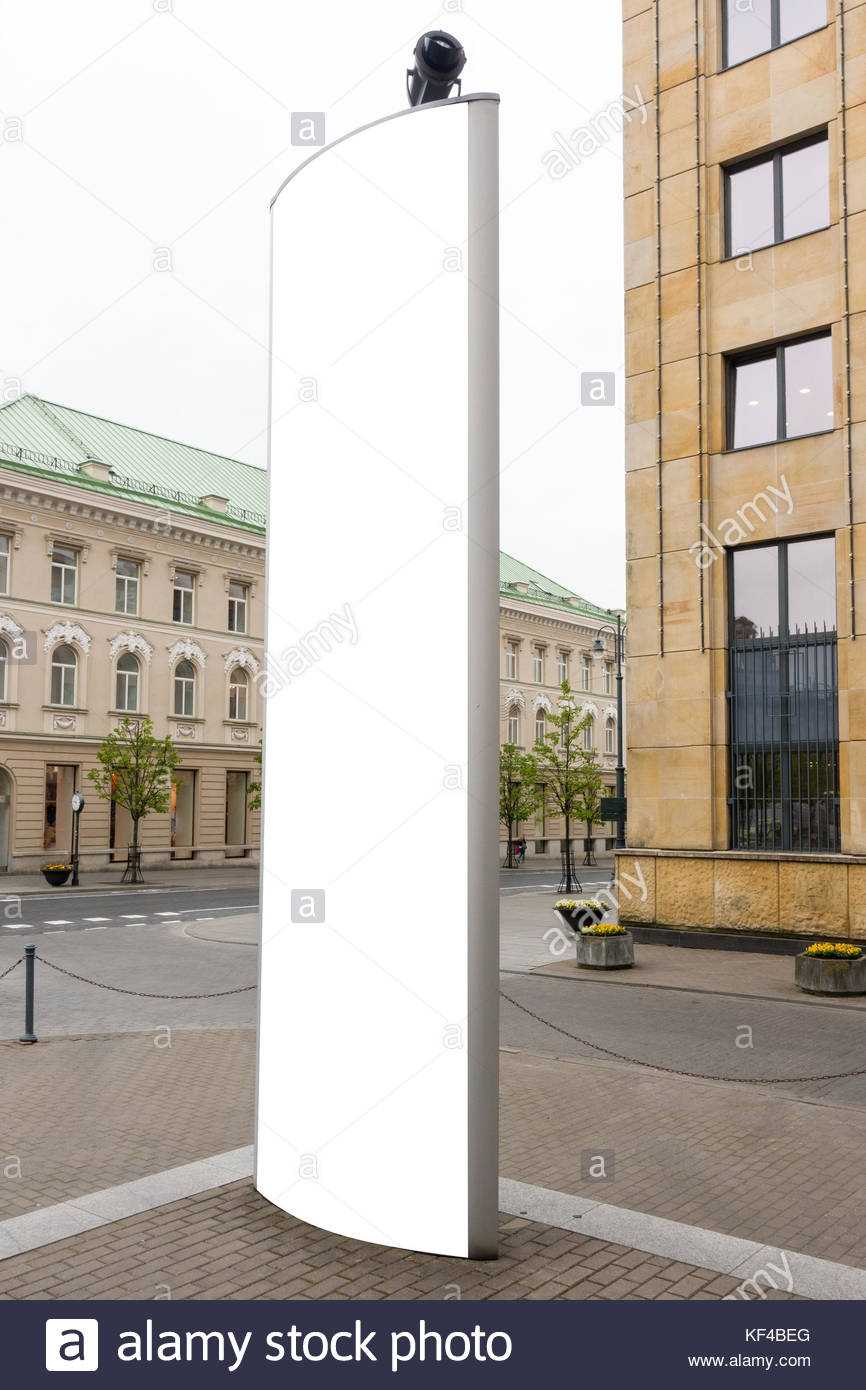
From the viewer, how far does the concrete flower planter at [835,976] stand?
49.4 ft

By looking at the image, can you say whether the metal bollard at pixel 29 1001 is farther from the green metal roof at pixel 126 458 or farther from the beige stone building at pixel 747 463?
the green metal roof at pixel 126 458

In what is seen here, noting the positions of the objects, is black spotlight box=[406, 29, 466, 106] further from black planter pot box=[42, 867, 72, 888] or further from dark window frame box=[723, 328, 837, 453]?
black planter pot box=[42, 867, 72, 888]

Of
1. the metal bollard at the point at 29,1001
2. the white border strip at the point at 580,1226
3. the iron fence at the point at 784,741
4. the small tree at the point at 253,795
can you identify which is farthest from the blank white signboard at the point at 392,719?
the small tree at the point at 253,795

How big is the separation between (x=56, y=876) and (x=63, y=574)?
12649mm

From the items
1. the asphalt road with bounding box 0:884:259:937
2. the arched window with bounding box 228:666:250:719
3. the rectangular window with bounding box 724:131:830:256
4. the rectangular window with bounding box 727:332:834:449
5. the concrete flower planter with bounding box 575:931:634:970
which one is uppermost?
the rectangular window with bounding box 724:131:830:256

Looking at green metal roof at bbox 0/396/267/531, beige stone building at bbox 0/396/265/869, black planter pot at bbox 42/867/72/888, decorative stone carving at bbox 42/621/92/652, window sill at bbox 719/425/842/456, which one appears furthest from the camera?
green metal roof at bbox 0/396/267/531

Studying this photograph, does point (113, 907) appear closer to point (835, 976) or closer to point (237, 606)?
point (835, 976)

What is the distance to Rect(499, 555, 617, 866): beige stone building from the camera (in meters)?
64.5

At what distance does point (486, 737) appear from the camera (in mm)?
6219

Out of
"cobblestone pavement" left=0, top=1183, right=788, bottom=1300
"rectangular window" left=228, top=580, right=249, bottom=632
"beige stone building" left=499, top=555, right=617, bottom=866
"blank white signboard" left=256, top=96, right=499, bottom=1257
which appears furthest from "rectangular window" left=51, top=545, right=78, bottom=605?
"cobblestone pavement" left=0, top=1183, right=788, bottom=1300

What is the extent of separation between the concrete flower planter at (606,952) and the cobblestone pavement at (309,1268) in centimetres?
1150

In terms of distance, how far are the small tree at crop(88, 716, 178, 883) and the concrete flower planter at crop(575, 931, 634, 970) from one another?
86.1ft
